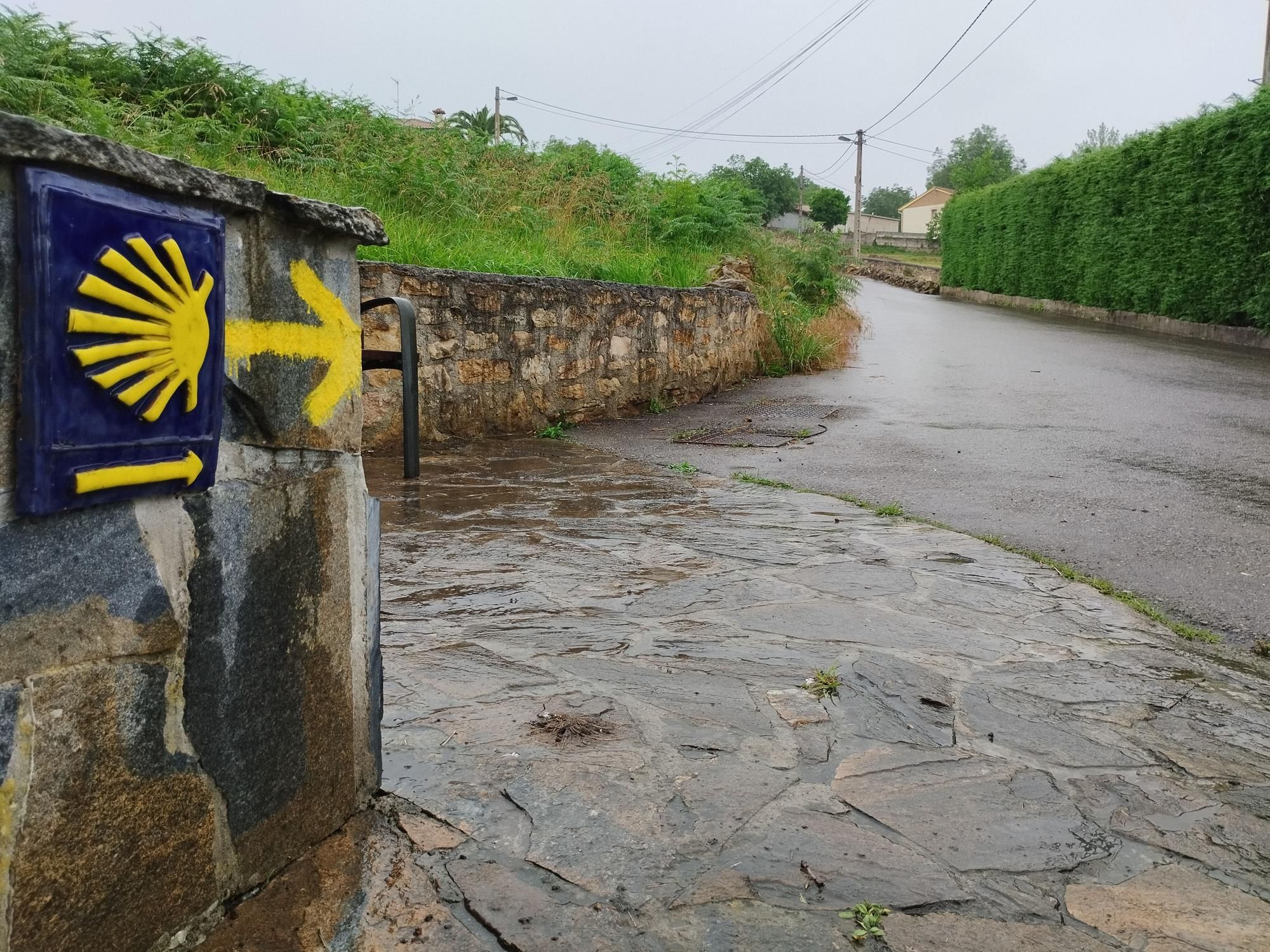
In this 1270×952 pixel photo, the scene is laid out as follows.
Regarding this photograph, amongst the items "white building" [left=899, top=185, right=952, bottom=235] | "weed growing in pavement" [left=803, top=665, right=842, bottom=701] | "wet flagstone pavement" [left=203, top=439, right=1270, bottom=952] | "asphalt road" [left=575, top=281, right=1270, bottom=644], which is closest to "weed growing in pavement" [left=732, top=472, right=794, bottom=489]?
"asphalt road" [left=575, top=281, right=1270, bottom=644]

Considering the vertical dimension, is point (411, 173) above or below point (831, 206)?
below

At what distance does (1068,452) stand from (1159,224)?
1228cm

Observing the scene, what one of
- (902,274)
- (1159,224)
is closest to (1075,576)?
(1159,224)

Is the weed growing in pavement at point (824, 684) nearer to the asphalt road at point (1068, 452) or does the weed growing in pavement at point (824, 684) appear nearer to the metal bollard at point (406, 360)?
the metal bollard at point (406, 360)

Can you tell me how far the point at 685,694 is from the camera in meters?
2.80

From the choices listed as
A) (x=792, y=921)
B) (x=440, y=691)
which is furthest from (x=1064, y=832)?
(x=440, y=691)

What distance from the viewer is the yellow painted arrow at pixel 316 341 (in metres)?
1.62

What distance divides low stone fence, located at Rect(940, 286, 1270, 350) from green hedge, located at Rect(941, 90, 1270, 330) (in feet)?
0.46

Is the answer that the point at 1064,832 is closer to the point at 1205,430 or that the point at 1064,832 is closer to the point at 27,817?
the point at 27,817

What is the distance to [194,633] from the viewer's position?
1534 mm

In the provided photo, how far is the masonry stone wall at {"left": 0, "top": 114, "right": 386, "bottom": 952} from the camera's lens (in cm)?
124

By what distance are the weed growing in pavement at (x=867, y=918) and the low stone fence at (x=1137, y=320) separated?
610 inches

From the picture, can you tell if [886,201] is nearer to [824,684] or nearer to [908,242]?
[908,242]

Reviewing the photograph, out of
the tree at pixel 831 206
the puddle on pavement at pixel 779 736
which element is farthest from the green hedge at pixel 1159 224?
the tree at pixel 831 206
